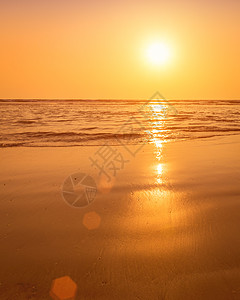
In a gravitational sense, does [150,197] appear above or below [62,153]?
below

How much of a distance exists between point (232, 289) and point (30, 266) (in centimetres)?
197

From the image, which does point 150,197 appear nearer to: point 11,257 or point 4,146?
point 11,257

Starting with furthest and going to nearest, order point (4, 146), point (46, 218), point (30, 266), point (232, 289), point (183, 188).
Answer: point (4, 146), point (183, 188), point (46, 218), point (30, 266), point (232, 289)

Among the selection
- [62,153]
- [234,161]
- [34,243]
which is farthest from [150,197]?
[62,153]

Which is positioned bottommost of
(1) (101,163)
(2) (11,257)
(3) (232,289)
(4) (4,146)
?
(3) (232,289)

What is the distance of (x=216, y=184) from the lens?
5.39 meters

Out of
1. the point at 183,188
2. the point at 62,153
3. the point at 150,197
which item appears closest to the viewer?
the point at 150,197

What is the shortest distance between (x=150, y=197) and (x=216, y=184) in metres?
1.52

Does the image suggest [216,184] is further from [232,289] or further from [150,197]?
[232,289]

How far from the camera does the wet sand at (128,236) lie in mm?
2525

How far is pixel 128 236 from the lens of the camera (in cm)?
338

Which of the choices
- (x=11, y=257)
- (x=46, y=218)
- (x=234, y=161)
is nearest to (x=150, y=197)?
(x=46, y=218)

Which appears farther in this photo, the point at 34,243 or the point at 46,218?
the point at 46,218

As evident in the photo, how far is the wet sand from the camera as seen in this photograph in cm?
253
